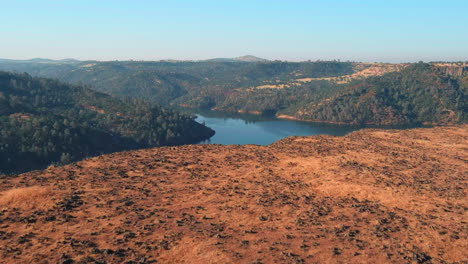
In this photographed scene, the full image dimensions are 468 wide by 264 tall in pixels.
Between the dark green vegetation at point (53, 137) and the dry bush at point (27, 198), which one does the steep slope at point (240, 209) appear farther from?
the dark green vegetation at point (53, 137)

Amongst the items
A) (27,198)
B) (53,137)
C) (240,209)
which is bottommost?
(53,137)

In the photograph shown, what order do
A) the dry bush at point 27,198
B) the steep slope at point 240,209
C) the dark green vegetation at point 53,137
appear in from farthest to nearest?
the dark green vegetation at point 53,137 < the dry bush at point 27,198 < the steep slope at point 240,209

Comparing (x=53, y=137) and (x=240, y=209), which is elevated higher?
(x=240, y=209)

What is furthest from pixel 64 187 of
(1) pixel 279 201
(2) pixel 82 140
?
(2) pixel 82 140

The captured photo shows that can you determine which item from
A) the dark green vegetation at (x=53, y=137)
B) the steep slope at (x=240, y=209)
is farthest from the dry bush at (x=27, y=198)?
the dark green vegetation at (x=53, y=137)

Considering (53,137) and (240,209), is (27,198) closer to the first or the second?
(240,209)

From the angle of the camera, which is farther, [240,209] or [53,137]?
[53,137]

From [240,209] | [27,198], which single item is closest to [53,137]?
[27,198]
